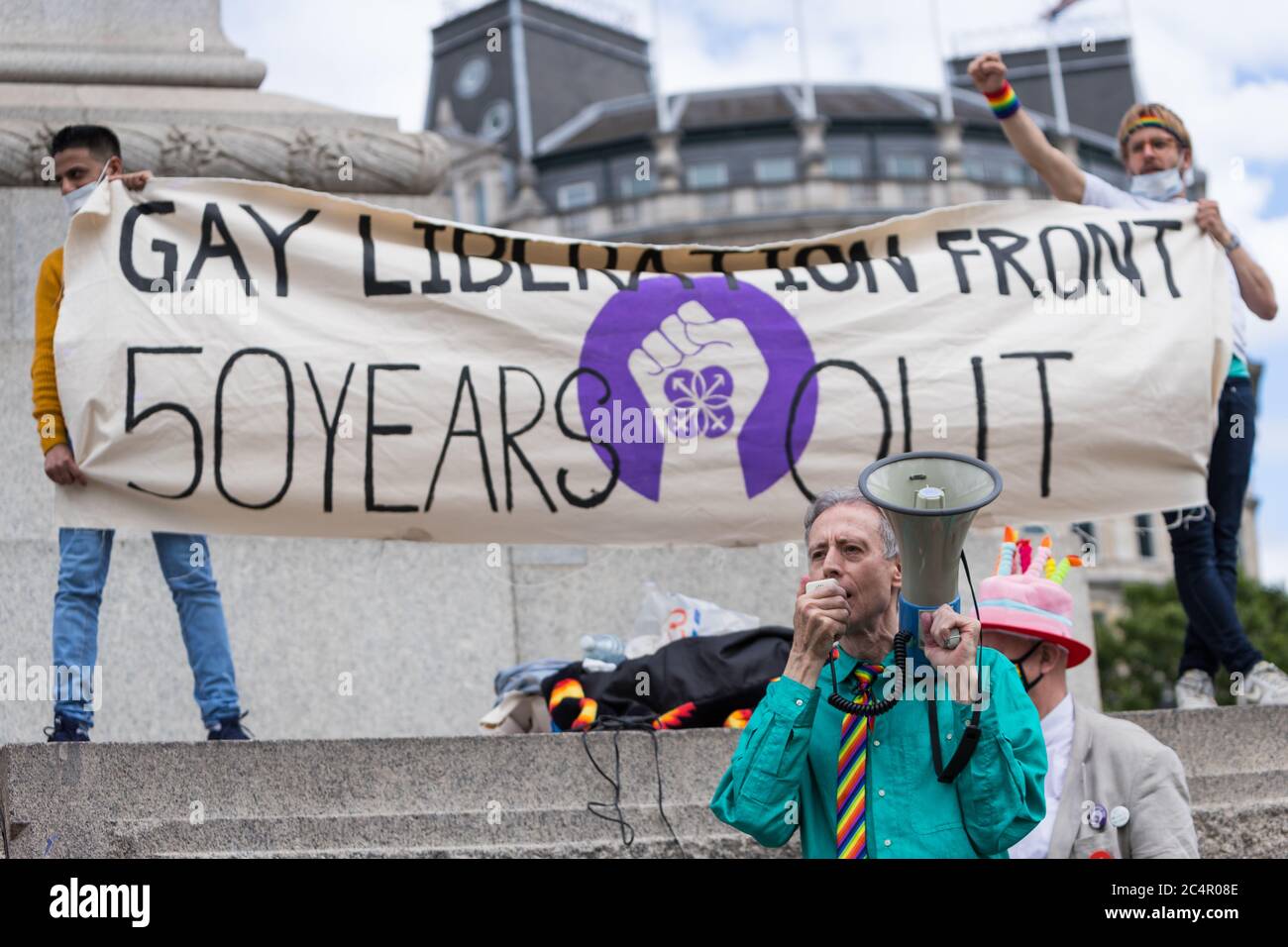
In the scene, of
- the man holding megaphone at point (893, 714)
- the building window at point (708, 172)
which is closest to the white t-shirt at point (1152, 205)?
the man holding megaphone at point (893, 714)

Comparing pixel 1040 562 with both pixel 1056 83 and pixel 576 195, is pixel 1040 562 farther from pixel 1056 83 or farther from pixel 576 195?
pixel 1056 83

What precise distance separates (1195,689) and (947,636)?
400cm

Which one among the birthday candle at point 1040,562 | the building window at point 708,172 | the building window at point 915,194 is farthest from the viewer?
the building window at point 708,172

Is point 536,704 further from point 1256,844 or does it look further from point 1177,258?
point 1177,258

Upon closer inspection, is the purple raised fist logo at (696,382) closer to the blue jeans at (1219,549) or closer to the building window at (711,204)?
the blue jeans at (1219,549)

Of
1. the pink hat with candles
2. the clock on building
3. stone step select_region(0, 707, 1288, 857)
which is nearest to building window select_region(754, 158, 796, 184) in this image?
the clock on building

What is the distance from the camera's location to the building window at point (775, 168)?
203 feet

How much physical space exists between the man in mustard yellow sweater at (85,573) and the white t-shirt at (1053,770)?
2.76m

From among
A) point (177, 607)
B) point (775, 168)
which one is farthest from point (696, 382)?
point (775, 168)

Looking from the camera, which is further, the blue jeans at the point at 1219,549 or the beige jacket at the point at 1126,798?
the blue jeans at the point at 1219,549

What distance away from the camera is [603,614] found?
875cm

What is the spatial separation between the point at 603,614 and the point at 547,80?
59844 mm

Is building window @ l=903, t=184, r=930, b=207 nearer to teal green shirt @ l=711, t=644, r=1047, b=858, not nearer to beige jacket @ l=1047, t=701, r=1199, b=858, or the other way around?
beige jacket @ l=1047, t=701, r=1199, b=858
